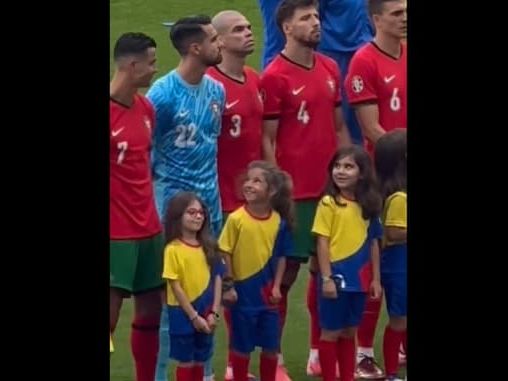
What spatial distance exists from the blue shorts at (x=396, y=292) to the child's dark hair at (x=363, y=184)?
1.16ft

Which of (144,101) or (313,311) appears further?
(313,311)

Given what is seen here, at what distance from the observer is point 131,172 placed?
Answer: 7344 mm

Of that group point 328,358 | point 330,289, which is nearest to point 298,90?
point 330,289

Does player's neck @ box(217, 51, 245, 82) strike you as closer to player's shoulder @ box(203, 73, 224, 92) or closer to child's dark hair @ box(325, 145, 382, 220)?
player's shoulder @ box(203, 73, 224, 92)

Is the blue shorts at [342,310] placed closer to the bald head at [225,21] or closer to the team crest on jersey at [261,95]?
the team crest on jersey at [261,95]

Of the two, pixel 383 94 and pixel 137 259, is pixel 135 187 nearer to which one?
pixel 137 259

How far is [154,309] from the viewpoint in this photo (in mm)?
7562

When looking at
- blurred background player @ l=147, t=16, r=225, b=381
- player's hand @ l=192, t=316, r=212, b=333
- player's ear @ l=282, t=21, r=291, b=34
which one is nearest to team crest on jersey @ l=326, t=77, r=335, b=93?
player's ear @ l=282, t=21, r=291, b=34

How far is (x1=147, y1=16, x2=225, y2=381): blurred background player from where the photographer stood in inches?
295

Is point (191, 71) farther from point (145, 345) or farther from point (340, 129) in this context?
point (145, 345)

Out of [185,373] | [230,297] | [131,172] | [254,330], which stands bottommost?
[185,373]

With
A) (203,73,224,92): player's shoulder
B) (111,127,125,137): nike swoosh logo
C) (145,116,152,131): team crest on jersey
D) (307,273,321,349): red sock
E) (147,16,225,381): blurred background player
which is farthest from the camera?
(307,273,321,349): red sock

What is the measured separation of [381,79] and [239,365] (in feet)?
4.12

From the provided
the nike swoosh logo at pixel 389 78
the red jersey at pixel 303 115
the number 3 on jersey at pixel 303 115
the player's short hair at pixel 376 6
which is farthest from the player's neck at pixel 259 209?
the player's short hair at pixel 376 6
